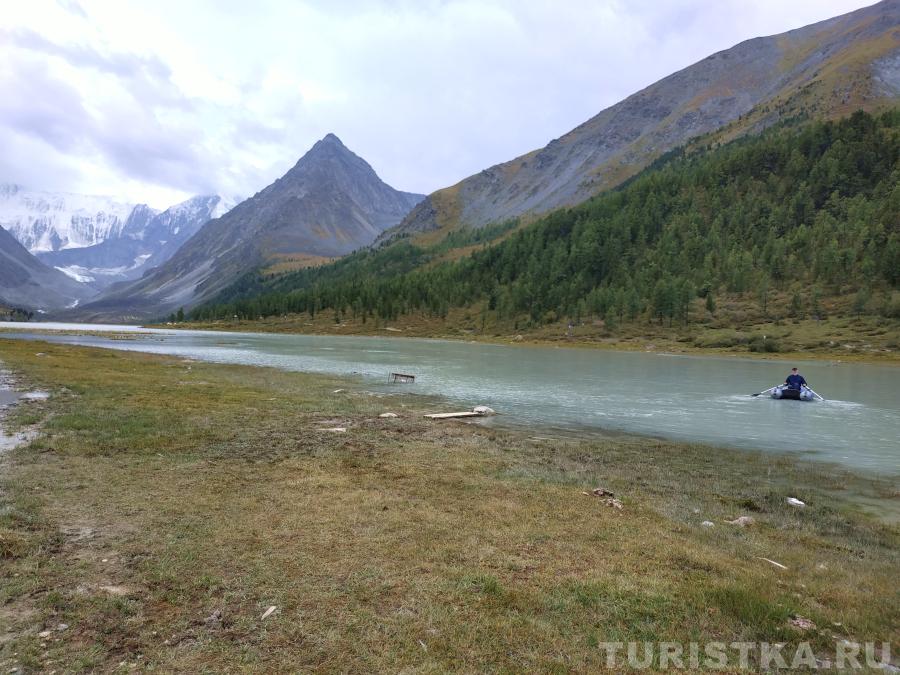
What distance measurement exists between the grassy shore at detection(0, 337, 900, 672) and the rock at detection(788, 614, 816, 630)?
9 centimetres

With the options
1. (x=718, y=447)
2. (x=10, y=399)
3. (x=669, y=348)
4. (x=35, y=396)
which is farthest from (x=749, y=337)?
(x=10, y=399)

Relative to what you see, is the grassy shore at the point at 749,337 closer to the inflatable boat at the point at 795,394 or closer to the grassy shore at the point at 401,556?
the inflatable boat at the point at 795,394

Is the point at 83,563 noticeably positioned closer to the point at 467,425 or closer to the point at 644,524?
the point at 644,524

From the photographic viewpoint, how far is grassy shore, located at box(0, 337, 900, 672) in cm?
853

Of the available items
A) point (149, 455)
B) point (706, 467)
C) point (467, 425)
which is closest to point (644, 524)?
point (706, 467)

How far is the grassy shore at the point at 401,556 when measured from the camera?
8.53m

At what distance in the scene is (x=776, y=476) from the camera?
22.6 metres

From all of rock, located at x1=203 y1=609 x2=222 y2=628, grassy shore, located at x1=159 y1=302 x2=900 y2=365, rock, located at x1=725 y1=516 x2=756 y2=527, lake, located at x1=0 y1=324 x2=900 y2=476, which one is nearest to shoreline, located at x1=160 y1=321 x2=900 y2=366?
grassy shore, located at x1=159 y1=302 x2=900 y2=365

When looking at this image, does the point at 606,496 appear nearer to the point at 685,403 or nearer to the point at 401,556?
the point at 401,556

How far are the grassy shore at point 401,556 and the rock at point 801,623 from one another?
91 mm

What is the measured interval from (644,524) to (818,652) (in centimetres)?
607

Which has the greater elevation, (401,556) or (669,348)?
(669,348)

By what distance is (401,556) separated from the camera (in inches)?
469

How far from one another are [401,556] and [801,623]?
28.0 feet
